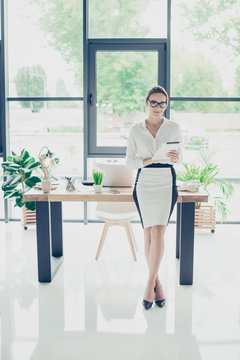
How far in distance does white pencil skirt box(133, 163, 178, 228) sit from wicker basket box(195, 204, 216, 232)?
77.8 inches

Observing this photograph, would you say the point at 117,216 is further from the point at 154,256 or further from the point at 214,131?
the point at 214,131

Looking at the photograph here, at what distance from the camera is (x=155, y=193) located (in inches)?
114

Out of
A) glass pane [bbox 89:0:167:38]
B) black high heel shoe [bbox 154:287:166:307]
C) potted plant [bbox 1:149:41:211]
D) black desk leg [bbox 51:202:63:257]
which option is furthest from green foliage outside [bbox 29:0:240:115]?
black high heel shoe [bbox 154:287:166:307]

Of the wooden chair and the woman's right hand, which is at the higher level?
the woman's right hand

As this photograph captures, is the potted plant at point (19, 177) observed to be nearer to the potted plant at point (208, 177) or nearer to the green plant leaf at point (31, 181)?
the green plant leaf at point (31, 181)

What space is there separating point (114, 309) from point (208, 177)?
7.91ft

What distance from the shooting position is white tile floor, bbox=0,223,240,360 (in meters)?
2.32

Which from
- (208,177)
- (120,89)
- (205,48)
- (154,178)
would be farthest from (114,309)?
(205,48)

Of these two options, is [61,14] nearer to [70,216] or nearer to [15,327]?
[70,216]

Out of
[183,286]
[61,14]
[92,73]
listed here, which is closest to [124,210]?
[183,286]

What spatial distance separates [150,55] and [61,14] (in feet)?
4.13

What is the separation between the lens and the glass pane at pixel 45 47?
195 inches

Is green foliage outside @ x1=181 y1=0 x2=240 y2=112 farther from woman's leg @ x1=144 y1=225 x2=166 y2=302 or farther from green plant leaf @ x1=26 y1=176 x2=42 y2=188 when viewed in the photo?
woman's leg @ x1=144 y1=225 x2=166 y2=302

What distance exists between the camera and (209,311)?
280cm
